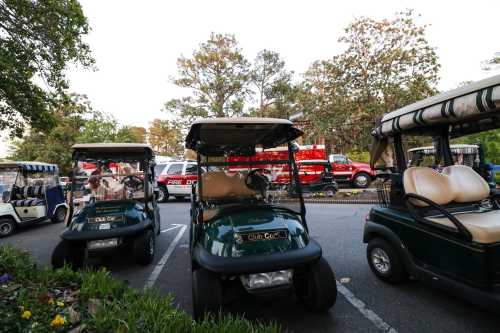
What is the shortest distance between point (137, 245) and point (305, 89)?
1639 cm

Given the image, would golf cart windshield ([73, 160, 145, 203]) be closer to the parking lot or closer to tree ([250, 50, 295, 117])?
the parking lot

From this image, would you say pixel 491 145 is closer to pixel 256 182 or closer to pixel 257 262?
pixel 256 182

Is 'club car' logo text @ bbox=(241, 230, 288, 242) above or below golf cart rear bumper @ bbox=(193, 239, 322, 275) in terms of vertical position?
above

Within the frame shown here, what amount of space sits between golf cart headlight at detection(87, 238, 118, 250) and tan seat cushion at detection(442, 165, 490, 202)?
4.81 meters

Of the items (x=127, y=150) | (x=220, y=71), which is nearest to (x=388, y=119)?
(x=127, y=150)

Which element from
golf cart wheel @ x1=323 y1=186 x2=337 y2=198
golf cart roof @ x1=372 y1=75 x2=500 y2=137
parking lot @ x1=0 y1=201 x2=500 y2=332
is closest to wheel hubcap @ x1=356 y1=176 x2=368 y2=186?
golf cart wheel @ x1=323 y1=186 x2=337 y2=198

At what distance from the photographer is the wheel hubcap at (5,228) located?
22.9ft

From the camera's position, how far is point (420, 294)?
305 cm

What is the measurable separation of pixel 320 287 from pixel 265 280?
0.59 meters

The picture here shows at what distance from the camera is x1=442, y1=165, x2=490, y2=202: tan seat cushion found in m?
3.21

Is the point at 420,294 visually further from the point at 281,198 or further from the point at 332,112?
the point at 332,112

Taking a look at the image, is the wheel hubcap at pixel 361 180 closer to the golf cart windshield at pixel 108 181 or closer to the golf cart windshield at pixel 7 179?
the golf cart windshield at pixel 108 181

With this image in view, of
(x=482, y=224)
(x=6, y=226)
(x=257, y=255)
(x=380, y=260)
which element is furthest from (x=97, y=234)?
(x=6, y=226)

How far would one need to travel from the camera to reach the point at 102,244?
3885 millimetres
